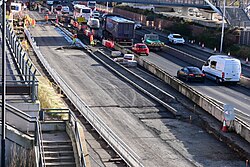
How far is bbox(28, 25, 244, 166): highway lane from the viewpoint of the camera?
2425cm

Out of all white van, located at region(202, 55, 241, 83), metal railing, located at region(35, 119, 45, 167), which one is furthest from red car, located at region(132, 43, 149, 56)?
metal railing, located at region(35, 119, 45, 167)

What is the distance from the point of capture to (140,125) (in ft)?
94.8

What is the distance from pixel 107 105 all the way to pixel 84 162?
51.4 feet

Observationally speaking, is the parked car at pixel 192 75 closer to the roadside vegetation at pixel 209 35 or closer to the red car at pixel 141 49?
the red car at pixel 141 49

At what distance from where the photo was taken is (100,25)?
79.1 metres

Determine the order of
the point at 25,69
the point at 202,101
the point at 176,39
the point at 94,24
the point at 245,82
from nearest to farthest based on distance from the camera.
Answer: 1. the point at 25,69
2. the point at 202,101
3. the point at 245,82
4. the point at 176,39
5. the point at 94,24

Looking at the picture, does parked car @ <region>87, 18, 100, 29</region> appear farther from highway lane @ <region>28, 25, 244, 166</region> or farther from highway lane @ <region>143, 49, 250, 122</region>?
highway lane @ <region>28, 25, 244, 166</region>

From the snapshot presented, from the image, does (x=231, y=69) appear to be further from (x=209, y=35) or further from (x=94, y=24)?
(x=94, y=24)

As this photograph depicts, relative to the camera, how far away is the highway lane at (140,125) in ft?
79.6

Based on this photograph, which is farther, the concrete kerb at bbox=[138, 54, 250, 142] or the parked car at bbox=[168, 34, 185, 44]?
the parked car at bbox=[168, 34, 185, 44]

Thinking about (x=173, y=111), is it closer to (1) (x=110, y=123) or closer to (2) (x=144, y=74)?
(1) (x=110, y=123)

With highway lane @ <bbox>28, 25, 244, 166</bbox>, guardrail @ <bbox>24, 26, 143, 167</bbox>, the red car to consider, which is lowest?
highway lane @ <bbox>28, 25, 244, 166</bbox>

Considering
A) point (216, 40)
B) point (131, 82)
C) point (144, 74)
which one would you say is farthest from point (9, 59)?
point (216, 40)

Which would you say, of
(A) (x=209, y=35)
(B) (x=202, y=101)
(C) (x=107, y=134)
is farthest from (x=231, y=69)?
(A) (x=209, y=35)
